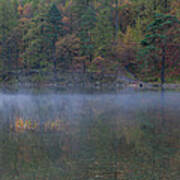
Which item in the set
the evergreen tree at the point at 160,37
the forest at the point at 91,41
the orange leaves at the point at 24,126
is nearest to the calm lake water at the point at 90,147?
the orange leaves at the point at 24,126

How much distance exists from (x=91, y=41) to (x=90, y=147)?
4060 centimetres

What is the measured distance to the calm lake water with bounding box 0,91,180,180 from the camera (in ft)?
27.5

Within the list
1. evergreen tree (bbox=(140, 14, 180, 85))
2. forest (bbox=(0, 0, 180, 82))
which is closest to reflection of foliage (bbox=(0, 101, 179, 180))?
evergreen tree (bbox=(140, 14, 180, 85))

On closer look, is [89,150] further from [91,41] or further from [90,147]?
[91,41]

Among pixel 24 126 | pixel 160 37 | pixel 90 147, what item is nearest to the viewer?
pixel 90 147

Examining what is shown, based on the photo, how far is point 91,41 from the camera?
50.2 m

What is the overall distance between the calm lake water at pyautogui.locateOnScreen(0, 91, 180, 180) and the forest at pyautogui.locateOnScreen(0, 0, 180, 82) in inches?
1158

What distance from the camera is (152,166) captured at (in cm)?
877

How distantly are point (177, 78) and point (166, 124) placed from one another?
1292 inches

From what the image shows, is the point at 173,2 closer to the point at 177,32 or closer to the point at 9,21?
the point at 177,32

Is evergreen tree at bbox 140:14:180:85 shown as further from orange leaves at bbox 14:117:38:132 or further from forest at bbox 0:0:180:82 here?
orange leaves at bbox 14:117:38:132

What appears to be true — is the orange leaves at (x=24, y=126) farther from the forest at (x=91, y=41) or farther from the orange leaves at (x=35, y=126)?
the forest at (x=91, y=41)

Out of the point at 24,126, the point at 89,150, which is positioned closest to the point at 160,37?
the point at 24,126

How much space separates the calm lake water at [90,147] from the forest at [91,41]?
2941cm
